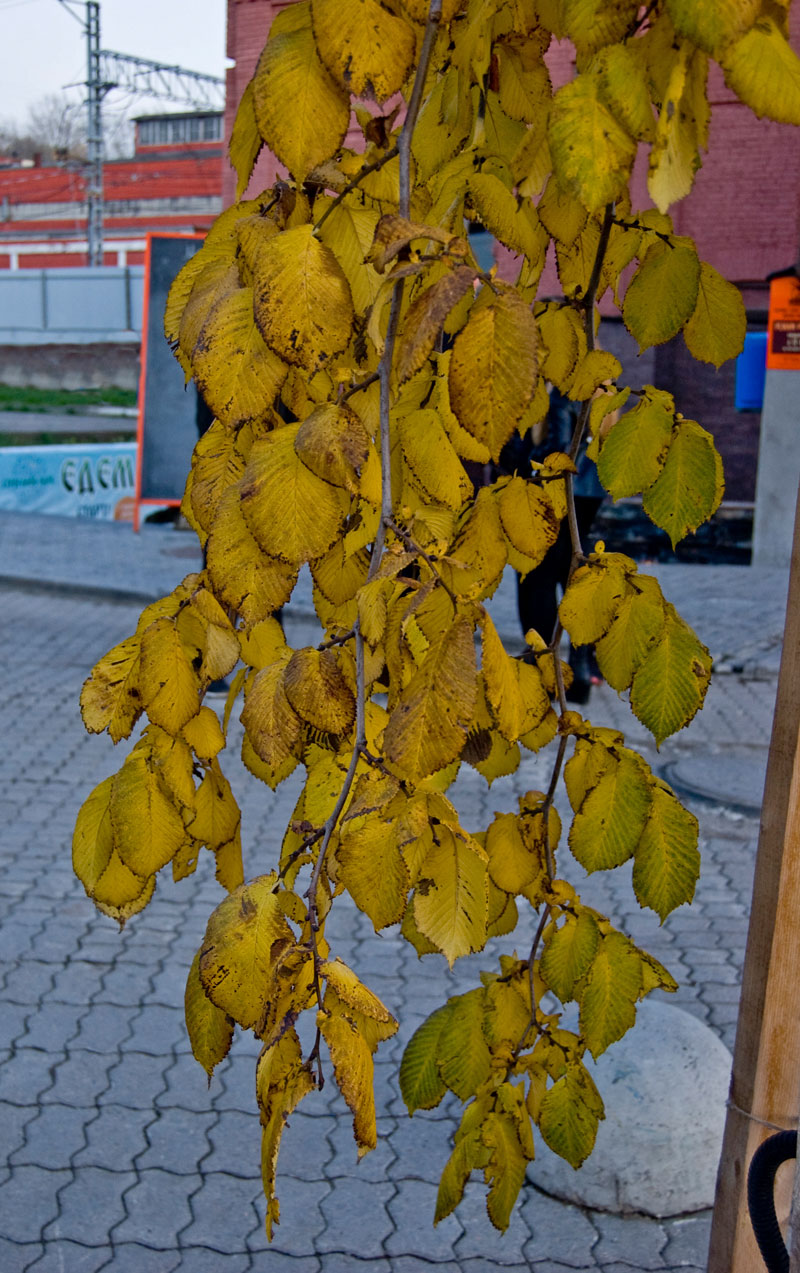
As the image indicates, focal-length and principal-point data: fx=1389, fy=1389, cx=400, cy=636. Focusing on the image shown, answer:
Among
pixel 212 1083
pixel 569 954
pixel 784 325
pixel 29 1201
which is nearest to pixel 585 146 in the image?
pixel 569 954

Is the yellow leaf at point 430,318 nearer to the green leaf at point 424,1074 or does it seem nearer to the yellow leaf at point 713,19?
the yellow leaf at point 713,19

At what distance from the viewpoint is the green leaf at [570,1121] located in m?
1.67

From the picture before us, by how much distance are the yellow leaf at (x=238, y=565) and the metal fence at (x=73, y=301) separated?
2183 cm

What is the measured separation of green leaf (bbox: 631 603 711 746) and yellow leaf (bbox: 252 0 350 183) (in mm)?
629

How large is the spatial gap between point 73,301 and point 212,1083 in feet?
75.7

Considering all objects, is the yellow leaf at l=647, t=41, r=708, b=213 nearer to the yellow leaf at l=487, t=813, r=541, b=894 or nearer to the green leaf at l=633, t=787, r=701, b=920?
the green leaf at l=633, t=787, r=701, b=920

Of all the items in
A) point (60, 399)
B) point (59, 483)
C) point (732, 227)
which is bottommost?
point (60, 399)

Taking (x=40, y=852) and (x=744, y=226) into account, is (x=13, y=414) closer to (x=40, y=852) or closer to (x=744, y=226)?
(x=744, y=226)

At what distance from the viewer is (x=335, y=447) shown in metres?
1.15

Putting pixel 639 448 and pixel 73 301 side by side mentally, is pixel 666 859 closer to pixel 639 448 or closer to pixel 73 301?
pixel 639 448

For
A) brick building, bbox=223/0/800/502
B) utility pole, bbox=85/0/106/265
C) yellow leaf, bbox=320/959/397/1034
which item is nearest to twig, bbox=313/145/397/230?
yellow leaf, bbox=320/959/397/1034

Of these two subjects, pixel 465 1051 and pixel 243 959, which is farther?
pixel 465 1051

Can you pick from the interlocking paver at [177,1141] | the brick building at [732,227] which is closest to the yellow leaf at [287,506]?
the interlocking paver at [177,1141]

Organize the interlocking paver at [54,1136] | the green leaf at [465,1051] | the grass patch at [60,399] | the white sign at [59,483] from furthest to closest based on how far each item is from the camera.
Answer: the grass patch at [60,399], the white sign at [59,483], the interlocking paver at [54,1136], the green leaf at [465,1051]
